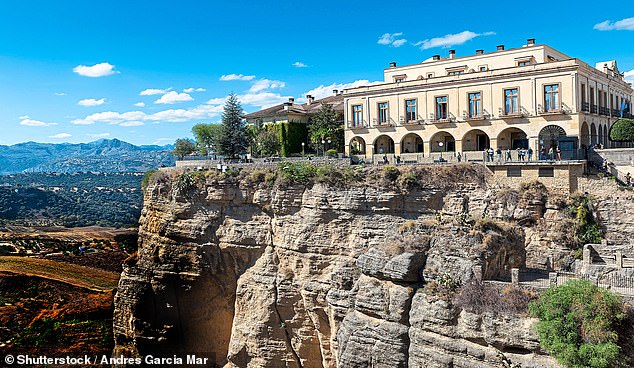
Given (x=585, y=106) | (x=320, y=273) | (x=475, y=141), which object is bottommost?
(x=320, y=273)

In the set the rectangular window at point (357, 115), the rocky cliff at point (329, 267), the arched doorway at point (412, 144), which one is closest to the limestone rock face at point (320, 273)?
the rocky cliff at point (329, 267)

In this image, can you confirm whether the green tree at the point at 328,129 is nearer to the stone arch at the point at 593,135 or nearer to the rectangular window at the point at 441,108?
the rectangular window at the point at 441,108

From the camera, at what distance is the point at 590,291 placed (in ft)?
52.3

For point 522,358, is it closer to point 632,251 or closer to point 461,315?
point 461,315

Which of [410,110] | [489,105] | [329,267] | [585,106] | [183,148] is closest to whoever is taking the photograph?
[329,267]

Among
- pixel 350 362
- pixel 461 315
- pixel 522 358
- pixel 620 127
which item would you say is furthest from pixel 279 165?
pixel 620 127

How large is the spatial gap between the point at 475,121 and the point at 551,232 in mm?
9283

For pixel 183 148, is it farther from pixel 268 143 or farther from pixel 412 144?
pixel 412 144

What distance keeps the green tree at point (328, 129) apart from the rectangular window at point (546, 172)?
15984 mm

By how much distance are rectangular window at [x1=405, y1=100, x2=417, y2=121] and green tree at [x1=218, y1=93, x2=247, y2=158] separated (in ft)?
41.7

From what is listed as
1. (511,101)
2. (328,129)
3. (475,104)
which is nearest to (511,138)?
(511,101)

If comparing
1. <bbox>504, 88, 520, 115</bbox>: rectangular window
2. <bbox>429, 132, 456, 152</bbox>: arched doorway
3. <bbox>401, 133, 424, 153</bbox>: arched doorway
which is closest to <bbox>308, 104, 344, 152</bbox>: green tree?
<bbox>401, 133, 424, 153</bbox>: arched doorway

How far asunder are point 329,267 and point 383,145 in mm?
12511

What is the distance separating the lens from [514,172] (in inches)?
1039
